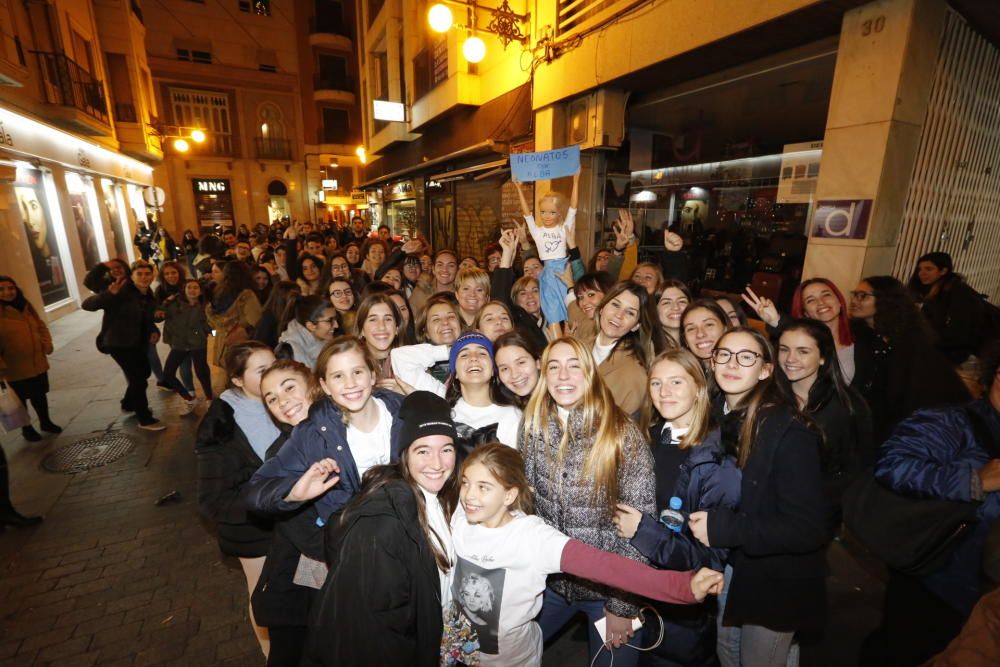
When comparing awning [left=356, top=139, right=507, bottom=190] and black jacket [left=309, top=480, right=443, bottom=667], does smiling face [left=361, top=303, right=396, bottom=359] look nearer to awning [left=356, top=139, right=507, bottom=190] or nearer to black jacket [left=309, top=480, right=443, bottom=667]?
black jacket [left=309, top=480, right=443, bottom=667]

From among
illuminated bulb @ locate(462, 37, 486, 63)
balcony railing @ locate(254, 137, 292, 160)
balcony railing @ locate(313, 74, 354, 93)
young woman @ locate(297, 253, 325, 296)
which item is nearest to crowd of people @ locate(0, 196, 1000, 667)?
young woman @ locate(297, 253, 325, 296)

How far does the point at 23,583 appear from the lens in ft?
11.6

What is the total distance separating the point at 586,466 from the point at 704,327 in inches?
59.6

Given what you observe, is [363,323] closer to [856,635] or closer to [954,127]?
[856,635]

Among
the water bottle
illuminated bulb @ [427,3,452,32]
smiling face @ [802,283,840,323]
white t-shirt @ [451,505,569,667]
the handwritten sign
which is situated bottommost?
white t-shirt @ [451,505,569,667]

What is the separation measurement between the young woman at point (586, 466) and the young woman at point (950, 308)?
14.8ft

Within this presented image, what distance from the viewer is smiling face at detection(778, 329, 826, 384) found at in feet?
9.25

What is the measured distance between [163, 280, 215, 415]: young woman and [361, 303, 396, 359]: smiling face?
4.16 meters

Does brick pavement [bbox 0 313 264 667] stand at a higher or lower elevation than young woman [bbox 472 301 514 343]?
lower

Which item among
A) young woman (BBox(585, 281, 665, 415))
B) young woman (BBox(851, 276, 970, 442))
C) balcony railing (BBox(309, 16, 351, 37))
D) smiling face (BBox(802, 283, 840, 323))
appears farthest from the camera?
balcony railing (BBox(309, 16, 351, 37))

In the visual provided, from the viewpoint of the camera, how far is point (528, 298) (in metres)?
4.96

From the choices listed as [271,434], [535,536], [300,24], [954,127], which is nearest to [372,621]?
[535,536]

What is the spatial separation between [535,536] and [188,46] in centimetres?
3861

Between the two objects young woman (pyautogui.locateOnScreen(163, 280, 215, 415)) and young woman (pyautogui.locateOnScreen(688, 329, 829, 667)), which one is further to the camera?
young woman (pyautogui.locateOnScreen(163, 280, 215, 415))
